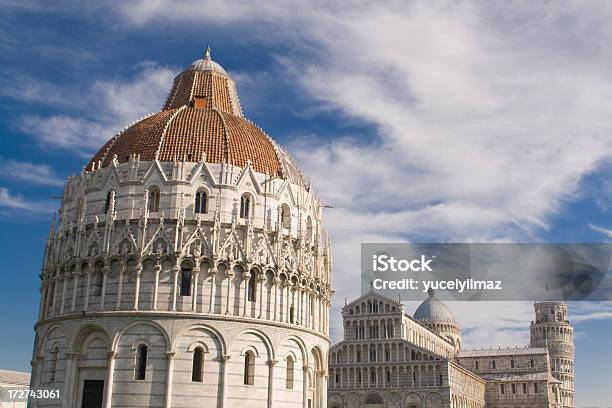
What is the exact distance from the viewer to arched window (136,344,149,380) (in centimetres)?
4147

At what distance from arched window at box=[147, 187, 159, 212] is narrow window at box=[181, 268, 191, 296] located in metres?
4.86

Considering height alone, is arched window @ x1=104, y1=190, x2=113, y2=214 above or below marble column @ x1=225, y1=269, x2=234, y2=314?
above

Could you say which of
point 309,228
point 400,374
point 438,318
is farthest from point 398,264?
point 438,318

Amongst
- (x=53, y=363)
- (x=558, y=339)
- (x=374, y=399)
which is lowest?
(x=53, y=363)

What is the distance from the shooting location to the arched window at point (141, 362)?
1633 inches

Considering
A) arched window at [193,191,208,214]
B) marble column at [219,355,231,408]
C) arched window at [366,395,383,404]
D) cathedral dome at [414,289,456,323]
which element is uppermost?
cathedral dome at [414,289,456,323]

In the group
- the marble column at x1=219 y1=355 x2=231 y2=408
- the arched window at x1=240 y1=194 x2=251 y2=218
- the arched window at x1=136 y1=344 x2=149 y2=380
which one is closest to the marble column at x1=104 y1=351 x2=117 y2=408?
the arched window at x1=136 y1=344 x2=149 y2=380

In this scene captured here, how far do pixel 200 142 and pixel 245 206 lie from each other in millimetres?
5750

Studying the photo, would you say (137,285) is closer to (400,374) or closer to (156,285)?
(156,285)

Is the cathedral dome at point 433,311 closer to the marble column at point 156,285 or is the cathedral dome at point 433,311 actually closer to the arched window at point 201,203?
the arched window at point 201,203

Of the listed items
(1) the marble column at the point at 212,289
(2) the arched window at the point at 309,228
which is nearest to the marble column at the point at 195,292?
(1) the marble column at the point at 212,289

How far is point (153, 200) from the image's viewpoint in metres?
45.7

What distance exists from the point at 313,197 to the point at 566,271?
21.7m

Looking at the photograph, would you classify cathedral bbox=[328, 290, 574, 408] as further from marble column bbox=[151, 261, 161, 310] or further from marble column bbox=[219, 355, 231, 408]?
marble column bbox=[151, 261, 161, 310]
